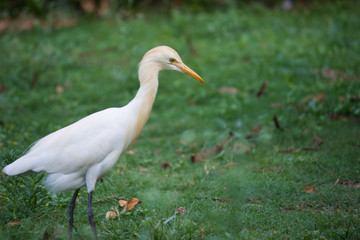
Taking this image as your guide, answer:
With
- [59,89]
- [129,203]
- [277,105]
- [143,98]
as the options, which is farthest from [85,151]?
[59,89]

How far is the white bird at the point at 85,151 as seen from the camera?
321 cm

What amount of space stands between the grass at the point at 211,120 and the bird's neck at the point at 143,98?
755 mm

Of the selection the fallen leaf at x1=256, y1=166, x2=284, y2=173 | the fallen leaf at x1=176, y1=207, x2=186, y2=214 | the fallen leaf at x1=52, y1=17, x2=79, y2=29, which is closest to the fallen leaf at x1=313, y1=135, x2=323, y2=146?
the fallen leaf at x1=256, y1=166, x2=284, y2=173

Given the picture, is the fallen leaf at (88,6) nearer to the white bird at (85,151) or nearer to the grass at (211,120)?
the grass at (211,120)

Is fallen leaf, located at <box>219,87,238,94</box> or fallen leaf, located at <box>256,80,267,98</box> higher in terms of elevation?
fallen leaf, located at <box>256,80,267,98</box>

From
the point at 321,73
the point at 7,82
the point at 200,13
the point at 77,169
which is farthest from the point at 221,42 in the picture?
the point at 77,169

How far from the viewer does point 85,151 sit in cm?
322

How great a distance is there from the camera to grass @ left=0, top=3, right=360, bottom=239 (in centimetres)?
338

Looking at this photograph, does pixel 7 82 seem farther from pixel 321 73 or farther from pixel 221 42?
pixel 321 73

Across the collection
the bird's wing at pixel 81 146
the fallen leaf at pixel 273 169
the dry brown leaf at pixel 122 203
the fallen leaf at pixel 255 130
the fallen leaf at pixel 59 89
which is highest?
the bird's wing at pixel 81 146

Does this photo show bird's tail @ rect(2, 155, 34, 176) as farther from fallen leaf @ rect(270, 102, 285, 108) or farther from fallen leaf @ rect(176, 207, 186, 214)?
fallen leaf @ rect(270, 102, 285, 108)

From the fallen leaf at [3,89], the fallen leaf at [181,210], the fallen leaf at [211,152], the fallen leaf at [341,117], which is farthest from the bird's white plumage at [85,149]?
the fallen leaf at [3,89]

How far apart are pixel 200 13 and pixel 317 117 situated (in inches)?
203

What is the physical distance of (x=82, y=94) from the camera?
22.1 feet
